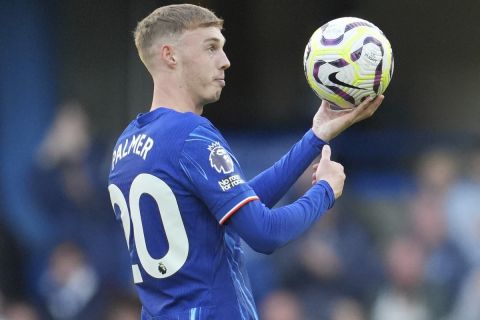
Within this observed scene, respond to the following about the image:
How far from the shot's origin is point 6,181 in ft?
26.1

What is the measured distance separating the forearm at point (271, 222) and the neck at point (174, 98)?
54cm

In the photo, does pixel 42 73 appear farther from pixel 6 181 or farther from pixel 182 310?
pixel 182 310

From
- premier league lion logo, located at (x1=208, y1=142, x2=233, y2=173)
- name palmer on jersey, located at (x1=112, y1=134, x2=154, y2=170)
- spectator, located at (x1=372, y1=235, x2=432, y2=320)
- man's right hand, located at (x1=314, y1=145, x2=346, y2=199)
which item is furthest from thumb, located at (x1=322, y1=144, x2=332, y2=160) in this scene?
spectator, located at (x1=372, y1=235, x2=432, y2=320)

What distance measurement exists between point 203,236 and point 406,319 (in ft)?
13.4

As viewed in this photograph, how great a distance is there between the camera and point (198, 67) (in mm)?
3982

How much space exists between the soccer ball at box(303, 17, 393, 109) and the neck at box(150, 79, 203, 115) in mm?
572

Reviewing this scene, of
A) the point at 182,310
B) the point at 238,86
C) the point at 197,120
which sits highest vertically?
the point at 197,120

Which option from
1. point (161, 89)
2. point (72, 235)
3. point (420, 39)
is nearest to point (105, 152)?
point (72, 235)

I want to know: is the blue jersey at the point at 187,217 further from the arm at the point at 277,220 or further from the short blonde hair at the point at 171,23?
the short blonde hair at the point at 171,23

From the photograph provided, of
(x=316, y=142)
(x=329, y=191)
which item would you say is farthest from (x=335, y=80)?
(x=329, y=191)

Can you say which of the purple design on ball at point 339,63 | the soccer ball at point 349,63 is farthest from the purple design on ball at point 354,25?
the purple design on ball at point 339,63

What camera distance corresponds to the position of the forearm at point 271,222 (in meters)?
3.61

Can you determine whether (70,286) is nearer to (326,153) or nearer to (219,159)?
(326,153)

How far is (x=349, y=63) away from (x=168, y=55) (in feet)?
2.43
